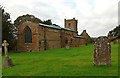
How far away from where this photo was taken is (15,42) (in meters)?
59.2

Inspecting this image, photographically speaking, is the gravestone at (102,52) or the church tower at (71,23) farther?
the church tower at (71,23)

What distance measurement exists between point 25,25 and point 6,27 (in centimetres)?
702

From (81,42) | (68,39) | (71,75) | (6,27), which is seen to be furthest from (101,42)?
(81,42)

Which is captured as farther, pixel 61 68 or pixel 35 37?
pixel 35 37

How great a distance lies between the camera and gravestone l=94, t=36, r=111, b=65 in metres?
17.2

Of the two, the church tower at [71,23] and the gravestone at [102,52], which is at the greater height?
the church tower at [71,23]

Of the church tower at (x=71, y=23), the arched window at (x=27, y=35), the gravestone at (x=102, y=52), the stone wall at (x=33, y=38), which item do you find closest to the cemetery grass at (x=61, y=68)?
the gravestone at (x=102, y=52)

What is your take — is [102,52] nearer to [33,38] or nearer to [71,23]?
[33,38]

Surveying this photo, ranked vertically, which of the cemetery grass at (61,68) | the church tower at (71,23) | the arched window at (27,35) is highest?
the church tower at (71,23)

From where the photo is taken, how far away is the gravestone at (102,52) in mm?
17219

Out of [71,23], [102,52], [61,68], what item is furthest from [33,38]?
[61,68]

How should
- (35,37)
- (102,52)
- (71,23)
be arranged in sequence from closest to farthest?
(102,52) < (35,37) < (71,23)

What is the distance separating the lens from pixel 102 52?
17438 millimetres

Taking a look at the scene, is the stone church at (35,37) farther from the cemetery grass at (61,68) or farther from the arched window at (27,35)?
the cemetery grass at (61,68)
